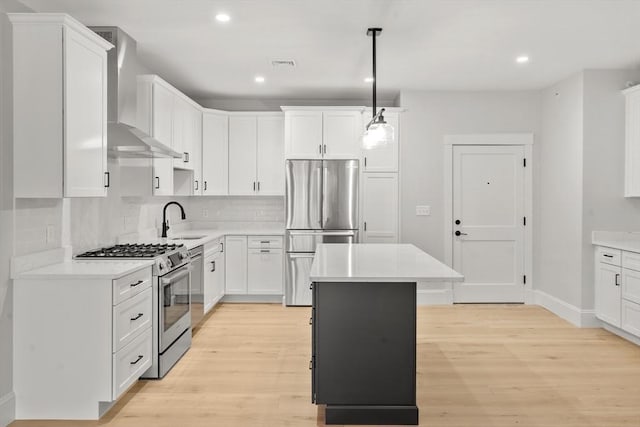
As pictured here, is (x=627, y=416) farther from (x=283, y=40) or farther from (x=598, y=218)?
(x=283, y=40)

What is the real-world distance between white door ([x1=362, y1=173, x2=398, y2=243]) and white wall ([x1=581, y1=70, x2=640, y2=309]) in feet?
6.81

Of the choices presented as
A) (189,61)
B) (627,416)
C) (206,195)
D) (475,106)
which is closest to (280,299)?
(206,195)

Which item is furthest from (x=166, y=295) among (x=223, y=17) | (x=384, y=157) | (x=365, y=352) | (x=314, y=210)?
(x=384, y=157)

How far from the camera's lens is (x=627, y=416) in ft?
9.25

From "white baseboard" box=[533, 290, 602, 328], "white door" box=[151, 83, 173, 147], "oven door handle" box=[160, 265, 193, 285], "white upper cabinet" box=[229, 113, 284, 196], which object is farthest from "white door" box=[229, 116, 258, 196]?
"white baseboard" box=[533, 290, 602, 328]

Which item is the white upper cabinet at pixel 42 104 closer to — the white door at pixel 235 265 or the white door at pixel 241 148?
the white door at pixel 235 265

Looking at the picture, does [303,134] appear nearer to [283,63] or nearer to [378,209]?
[283,63]

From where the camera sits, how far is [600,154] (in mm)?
4793

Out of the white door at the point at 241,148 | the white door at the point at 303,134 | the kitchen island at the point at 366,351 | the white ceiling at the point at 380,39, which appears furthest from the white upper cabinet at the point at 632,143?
the white door at the point at 241,148

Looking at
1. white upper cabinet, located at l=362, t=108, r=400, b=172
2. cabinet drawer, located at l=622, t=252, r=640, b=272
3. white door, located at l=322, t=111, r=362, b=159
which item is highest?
white door, located at l=322, t=111, r=362, b=159

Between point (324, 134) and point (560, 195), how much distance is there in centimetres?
283

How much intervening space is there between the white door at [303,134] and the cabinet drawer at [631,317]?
11.6 ft

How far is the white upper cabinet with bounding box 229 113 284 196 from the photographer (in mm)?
5969

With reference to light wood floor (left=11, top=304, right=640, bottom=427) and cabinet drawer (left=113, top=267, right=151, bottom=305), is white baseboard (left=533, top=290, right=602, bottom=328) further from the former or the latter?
cabinet drawer (left=113, top=267, right=151, bottom=305)
